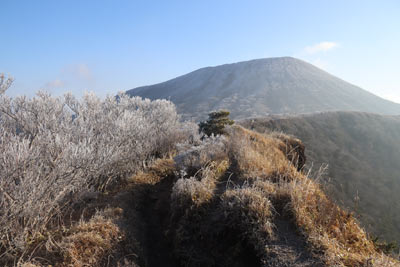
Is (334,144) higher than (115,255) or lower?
lower

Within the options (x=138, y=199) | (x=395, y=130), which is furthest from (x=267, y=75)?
Result: (x=138, y=199)

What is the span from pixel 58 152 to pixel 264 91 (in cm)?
6431

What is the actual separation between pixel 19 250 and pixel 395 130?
115 feet

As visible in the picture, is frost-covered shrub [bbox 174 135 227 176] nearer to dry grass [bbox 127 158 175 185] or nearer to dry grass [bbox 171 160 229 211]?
dry grass [bbox 127 158 175 185]

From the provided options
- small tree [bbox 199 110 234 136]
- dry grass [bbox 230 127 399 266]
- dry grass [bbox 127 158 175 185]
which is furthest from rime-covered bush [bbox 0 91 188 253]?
dry grass [bbox 230 127 399 266]

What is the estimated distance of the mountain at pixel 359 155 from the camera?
15.4m

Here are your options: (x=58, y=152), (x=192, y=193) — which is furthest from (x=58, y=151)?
(x=192, y=193)

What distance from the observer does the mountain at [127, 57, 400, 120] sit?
53731 mm

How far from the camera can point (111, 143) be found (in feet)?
17.5

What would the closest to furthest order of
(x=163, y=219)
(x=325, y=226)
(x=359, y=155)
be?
(x=325, y=226), (x=163, y=219), (x=359, y=155)

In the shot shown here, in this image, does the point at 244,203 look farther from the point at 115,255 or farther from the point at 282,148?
the point at 282,148

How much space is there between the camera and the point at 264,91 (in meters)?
63.9

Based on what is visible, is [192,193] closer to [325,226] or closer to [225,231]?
[225,231]

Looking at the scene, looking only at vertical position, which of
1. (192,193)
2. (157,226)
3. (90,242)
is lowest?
(157,226)
